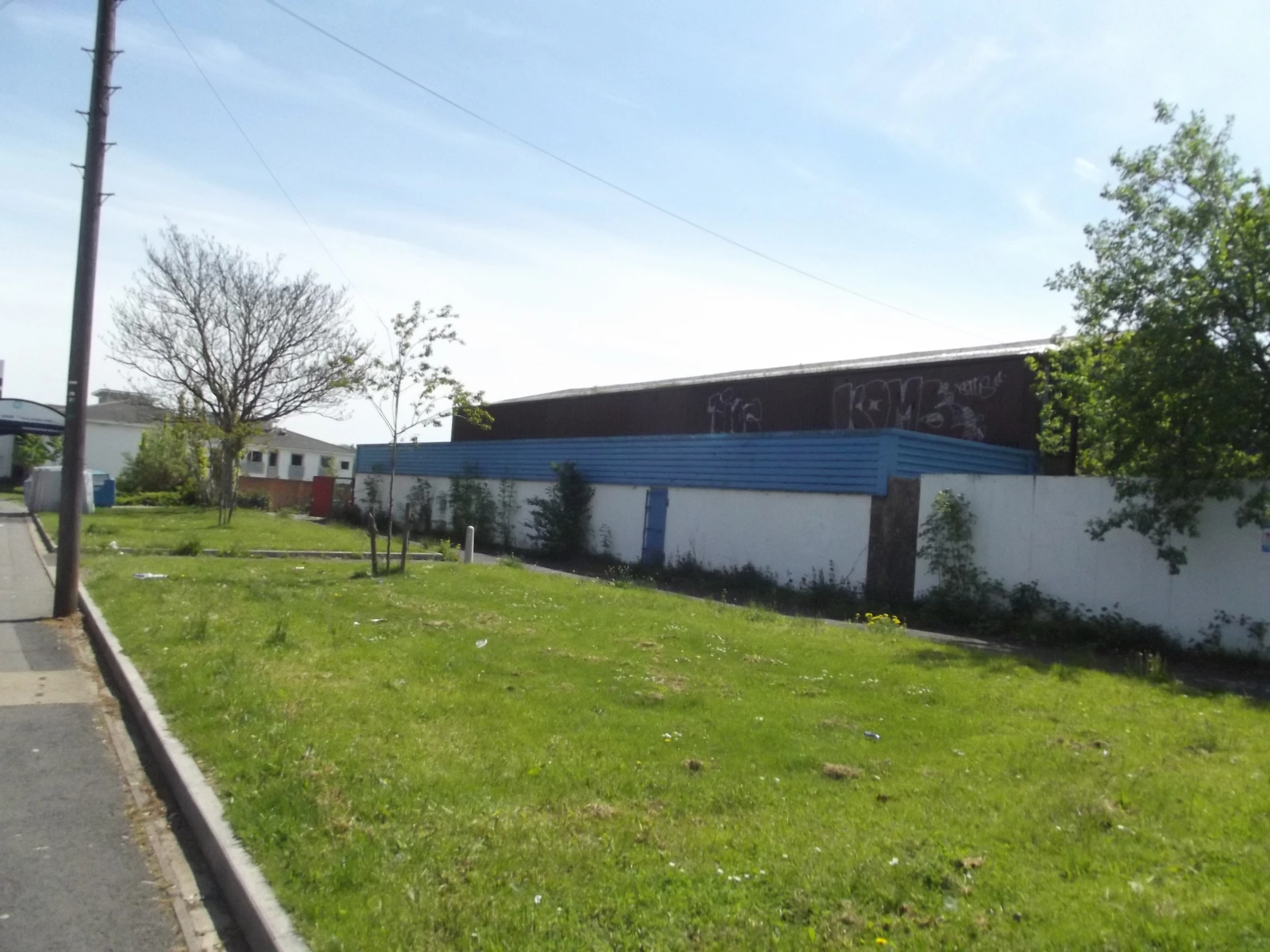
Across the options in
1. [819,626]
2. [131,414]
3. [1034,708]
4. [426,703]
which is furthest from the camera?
[131,414]

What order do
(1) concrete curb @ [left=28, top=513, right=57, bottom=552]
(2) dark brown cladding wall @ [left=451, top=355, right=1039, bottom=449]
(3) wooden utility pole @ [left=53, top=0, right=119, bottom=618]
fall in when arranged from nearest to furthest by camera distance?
(3) wooden utility pole @ [left=53, top=0, right=119, bottom=618] → (2) dark brown cladding wall @ [left=451, top=355, right=1039, bottom=449] → (1) concrete curb @ [left=28, top=513, right=57, bottom=552]

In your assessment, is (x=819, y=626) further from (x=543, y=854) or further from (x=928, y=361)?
(x=928, y=361)

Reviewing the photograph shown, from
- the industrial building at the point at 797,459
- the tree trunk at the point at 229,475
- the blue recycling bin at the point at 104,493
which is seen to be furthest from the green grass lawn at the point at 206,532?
the industrial building at the point at 797,459

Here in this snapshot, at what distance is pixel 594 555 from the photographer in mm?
26625

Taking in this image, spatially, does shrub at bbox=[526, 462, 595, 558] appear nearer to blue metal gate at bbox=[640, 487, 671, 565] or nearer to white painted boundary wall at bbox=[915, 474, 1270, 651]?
blue metal gate at bbox=[640, 487, 671, 565]

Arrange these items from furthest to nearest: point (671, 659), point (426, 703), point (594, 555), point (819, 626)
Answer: point (594, 555) < point (819, 626) < point (671, 659) < point (426, 703)

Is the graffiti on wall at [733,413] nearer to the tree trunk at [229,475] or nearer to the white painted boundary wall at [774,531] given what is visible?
the white painted boundary wall at [774,531]

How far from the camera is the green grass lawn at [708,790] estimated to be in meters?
4.12

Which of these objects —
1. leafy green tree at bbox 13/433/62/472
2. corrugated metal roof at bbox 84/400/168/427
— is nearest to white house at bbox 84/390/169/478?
corrugated metal roof at bbox 84/400/168/427

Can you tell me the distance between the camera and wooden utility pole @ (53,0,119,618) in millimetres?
12461

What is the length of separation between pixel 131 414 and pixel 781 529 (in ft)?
169

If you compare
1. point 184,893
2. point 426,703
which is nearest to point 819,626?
point 426,703

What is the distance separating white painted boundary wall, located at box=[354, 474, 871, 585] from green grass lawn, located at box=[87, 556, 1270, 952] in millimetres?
7790

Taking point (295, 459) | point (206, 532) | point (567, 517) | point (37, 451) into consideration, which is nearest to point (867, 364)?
point (567, 517)
